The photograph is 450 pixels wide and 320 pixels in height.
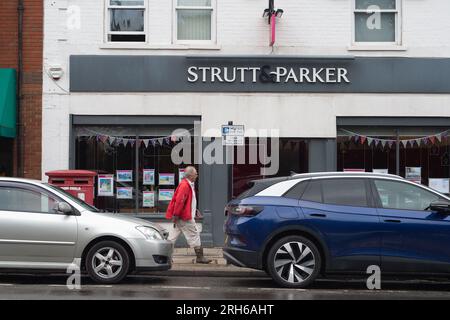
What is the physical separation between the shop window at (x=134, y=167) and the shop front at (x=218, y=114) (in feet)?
0.07

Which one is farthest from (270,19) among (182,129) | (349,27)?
(182,129)

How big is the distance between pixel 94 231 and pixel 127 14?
675 centimetres

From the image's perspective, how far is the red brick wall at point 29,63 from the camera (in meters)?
14.1

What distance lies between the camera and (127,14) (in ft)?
47.8

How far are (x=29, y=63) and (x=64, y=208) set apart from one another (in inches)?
232

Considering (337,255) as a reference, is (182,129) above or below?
above

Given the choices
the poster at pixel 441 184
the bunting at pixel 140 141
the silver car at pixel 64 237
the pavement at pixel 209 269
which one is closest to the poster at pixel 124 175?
the bunting at pixel 140 141

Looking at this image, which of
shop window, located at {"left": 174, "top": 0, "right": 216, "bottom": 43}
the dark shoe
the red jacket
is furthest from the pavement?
shop window, located at {"left": 174, "top": 0, "right": 216, "bottom": 43}

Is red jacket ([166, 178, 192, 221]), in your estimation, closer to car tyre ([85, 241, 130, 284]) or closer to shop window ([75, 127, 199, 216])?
A: car tyre ([85, 241, 130, 284])

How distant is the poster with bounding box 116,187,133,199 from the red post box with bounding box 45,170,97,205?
2208mm

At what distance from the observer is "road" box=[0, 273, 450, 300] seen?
852 cm

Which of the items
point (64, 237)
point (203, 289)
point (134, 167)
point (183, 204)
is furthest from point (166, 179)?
point (203, 289)

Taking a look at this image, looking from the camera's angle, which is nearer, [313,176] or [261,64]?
[313,176]

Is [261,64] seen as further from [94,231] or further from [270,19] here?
[94,231]
